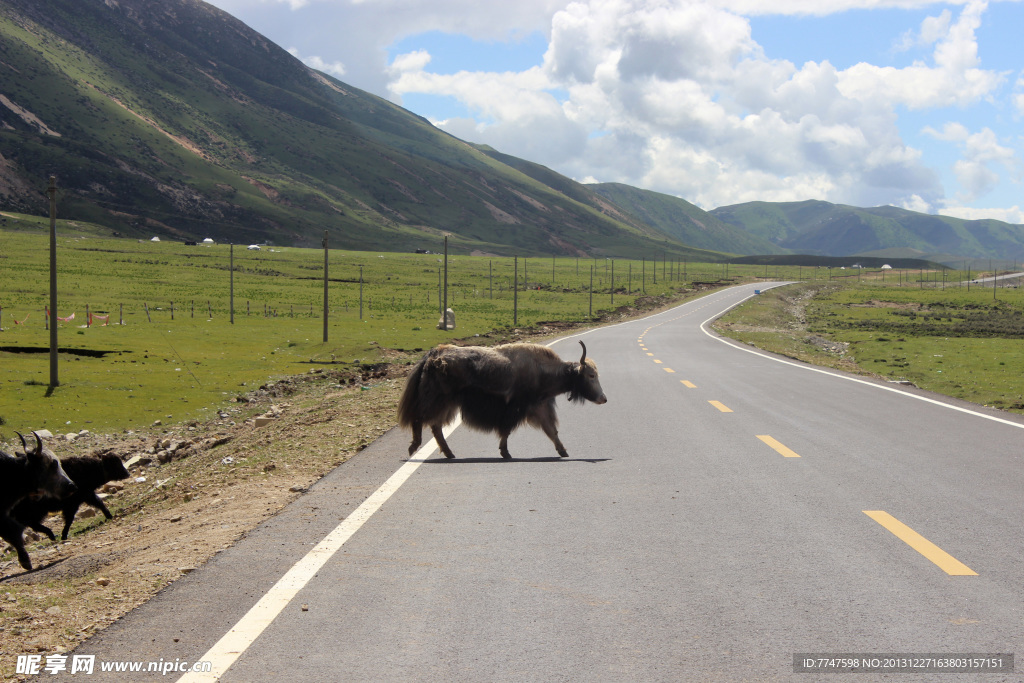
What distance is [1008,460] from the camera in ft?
30.4

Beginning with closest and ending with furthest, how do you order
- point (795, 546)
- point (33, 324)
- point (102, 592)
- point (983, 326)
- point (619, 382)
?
point (102, 592), point (795, 546), point (619, 382), point (33, 324), point (983, 326)

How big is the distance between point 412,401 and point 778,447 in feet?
14.7

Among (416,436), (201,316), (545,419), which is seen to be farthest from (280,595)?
(201,316)

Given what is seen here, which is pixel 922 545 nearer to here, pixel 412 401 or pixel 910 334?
pixel 412 401

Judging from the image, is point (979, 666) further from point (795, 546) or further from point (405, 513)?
point (405, 513)

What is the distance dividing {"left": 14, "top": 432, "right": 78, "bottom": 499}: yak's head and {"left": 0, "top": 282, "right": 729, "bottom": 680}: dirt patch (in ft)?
1.99

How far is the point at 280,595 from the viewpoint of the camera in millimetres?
4773

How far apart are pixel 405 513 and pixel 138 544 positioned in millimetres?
2206

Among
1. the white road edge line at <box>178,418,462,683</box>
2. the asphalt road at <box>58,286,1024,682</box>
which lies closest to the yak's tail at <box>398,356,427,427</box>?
the asphalt road at <box>58,286,1024,682</box>

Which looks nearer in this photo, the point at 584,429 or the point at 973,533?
the point at 973,533

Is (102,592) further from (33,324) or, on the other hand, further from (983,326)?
(983,326)

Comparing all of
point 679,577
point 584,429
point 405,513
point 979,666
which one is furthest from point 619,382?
point 979,666

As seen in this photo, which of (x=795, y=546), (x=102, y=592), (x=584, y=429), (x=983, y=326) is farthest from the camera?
(x=983, y=326)

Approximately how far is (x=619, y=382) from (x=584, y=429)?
7009mm
